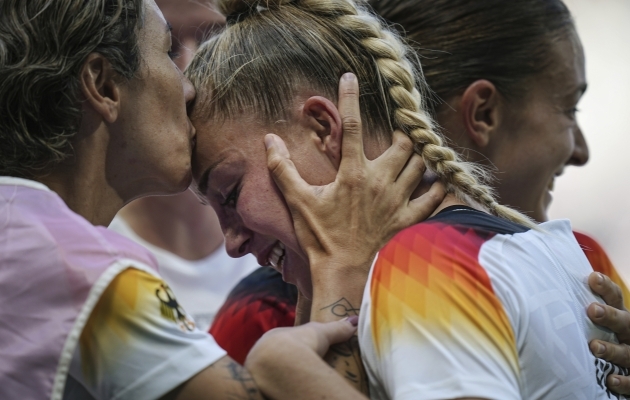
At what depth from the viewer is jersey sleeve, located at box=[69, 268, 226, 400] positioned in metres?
1.61

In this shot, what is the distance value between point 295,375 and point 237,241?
0.65 meters

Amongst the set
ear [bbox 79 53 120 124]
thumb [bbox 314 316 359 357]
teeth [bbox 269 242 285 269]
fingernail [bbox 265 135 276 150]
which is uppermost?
ear [bbox 79 53 120 124]

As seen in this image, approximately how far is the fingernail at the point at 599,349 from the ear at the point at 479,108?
0.83 meters

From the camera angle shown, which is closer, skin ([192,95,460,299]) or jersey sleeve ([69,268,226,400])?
jersey sleeve ([69,268,226,400])

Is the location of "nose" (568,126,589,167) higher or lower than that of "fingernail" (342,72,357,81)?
lower

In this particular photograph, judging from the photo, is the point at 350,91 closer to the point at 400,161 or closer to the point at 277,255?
the point at 400,161

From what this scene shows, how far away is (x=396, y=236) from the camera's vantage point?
1821 mm

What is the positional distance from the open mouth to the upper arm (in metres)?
0.56

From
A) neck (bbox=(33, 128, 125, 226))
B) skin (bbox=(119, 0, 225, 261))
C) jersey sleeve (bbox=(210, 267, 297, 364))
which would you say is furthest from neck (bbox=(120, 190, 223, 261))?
neck (bbox=(33, 128, 125, 226))

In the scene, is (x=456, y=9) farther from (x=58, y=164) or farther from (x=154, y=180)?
(x=58, y=164)

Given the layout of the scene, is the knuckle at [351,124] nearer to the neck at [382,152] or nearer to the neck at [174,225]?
the neck at [382,152]

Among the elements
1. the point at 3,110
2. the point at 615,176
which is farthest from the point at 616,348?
the point at 615,176

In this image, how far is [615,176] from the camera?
283 inches

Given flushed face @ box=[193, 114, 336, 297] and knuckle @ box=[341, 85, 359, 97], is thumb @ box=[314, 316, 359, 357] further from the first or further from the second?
knuckle @ box=[341, 85, 359, 97]
